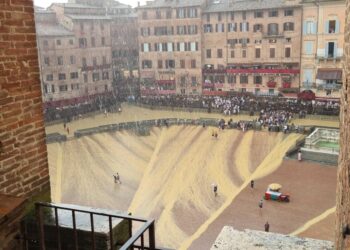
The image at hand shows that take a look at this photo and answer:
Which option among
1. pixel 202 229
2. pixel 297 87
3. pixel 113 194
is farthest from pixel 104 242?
pixel 297 87

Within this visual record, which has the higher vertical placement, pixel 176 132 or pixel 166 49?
pixel 166 49

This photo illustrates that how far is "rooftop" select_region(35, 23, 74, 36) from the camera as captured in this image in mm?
52188

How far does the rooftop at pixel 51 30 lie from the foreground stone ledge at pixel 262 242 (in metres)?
51.5

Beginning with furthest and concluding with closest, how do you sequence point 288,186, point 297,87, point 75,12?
point 75,12, point 297,87, point 288,186

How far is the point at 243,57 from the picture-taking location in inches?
2083

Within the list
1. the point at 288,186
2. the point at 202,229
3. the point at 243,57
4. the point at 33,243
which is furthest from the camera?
the point at 243,57

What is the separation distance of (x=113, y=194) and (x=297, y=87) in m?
30.6

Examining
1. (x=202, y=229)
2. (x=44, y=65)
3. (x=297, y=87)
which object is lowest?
(x=202, y=229)

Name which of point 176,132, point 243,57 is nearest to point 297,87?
point 243,57

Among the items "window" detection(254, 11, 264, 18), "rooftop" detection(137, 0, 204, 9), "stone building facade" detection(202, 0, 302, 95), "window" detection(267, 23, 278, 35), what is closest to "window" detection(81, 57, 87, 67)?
"rooftop" detection(137, 0, 204, 9)

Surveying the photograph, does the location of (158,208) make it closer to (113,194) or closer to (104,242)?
(113,194)

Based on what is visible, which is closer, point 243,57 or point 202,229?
point 202,229

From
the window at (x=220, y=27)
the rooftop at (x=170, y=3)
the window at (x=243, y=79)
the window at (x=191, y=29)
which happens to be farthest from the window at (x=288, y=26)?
the window at (x=191, y=29)

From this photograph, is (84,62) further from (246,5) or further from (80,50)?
(246,5)
